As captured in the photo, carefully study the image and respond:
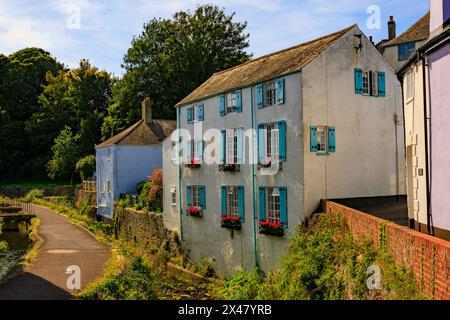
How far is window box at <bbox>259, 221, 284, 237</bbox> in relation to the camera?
742 inches

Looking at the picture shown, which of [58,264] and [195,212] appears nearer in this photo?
[58,264]

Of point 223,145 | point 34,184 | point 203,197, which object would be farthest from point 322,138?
point 34,184

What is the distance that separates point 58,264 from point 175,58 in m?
27.6

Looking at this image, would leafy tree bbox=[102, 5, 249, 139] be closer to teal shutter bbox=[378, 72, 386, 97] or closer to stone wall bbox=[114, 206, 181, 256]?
stone wall bbox=[114, 206, 181, 256]

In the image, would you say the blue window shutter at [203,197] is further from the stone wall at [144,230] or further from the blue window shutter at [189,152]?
the stone wall at [144,230]

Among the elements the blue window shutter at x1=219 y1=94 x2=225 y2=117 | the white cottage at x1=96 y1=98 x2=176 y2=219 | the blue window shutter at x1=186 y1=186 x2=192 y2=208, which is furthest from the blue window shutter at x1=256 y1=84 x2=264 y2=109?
the white cottage at x1=96 y1=98 x2=176 y2=219

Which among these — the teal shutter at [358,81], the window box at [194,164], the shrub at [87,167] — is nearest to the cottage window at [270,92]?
the teal shutter at [358,81]

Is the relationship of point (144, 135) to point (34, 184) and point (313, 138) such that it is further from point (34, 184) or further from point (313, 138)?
point (34, 184)

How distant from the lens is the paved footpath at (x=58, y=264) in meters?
18.8

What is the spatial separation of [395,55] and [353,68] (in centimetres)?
2260

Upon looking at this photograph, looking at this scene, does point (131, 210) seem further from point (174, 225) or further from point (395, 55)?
point (395, 55)

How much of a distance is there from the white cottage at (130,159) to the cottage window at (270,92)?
17.8 m

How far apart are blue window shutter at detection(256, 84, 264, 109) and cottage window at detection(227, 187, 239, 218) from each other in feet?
12.8

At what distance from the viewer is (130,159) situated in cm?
3750
